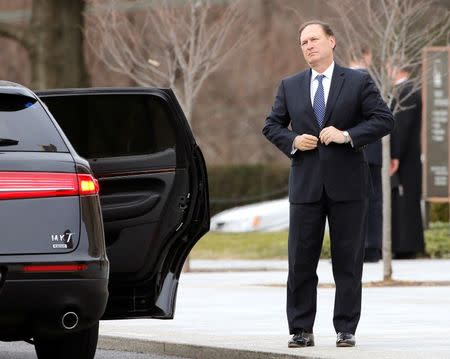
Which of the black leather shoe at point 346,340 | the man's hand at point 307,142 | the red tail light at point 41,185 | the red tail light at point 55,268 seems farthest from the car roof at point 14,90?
the black leather shoe at point 346,340

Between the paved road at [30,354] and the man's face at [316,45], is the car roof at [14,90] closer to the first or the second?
the man's face at [316,45]

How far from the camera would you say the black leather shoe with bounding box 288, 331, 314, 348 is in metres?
10.3

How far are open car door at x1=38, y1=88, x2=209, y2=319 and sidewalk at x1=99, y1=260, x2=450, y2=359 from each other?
89 centimetres

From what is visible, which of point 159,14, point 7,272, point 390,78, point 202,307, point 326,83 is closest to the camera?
point 7,272

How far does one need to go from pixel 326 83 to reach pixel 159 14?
34.9 ft

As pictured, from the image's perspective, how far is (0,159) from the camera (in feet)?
27.3

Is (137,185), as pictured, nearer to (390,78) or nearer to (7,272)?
(7,272)

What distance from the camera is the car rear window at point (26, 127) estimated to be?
8492mm

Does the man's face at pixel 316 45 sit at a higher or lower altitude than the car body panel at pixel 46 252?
higher

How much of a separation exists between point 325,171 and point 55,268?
2.43 metres

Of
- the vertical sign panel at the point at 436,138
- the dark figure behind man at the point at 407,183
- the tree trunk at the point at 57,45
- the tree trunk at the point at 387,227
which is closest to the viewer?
the tree trunk at the point at 387,227

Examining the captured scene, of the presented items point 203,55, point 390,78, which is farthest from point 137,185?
point 203,55

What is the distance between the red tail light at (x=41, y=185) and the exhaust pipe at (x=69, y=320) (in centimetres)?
60

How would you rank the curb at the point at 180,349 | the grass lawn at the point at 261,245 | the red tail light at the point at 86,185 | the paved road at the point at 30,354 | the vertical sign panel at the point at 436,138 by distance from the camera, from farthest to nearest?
the vertical sign panel at the point at 436,138
the grass lawn at the point at 261,245
the paved road at the point at 30,354
the curb at the point at 180,349
the red tail light at the point at 86,185
